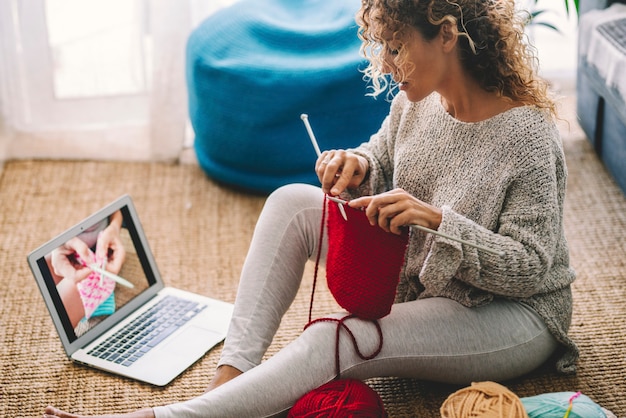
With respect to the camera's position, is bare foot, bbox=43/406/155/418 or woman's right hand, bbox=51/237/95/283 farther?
woman's right hand, bbox=51/237/95/283

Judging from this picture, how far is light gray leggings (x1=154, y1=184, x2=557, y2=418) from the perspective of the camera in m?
1.22

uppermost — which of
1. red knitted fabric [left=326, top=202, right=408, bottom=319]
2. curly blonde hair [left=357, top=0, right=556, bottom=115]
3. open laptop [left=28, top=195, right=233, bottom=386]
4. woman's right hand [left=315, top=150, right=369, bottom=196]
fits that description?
curly blonde hair [left=357, top=0, right=556, bottom=115]

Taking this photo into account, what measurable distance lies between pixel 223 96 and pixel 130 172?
46 cm

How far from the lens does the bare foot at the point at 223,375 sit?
1310 millimetres

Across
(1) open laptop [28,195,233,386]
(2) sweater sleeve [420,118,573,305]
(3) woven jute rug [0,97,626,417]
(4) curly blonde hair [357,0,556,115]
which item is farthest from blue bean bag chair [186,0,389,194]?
(2) sweater sleeve [420,118,573,305]

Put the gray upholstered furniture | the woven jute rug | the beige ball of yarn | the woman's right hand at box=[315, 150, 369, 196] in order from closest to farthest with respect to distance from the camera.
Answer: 1. the beige ball of yarn
2. the woman's right hand at box=[315, 150, 369, 196]
3. the woven jute rug
4. the gray upholstered furniture

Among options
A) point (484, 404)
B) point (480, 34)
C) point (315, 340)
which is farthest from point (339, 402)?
point (480, 34)

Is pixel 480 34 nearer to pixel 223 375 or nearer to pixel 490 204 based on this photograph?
pixel 490 204

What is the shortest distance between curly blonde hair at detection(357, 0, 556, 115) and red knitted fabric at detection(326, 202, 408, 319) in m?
0.26

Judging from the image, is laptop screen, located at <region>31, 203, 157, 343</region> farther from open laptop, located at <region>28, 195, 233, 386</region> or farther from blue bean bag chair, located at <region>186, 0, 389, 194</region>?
blue bean bag chair, located at <region>186, 0, 389, 194</region>

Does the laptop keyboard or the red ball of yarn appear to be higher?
the red ball of yarn

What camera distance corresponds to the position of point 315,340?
126cm

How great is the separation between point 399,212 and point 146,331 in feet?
2.23

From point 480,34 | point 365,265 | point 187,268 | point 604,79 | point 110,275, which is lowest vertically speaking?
point 187,268
